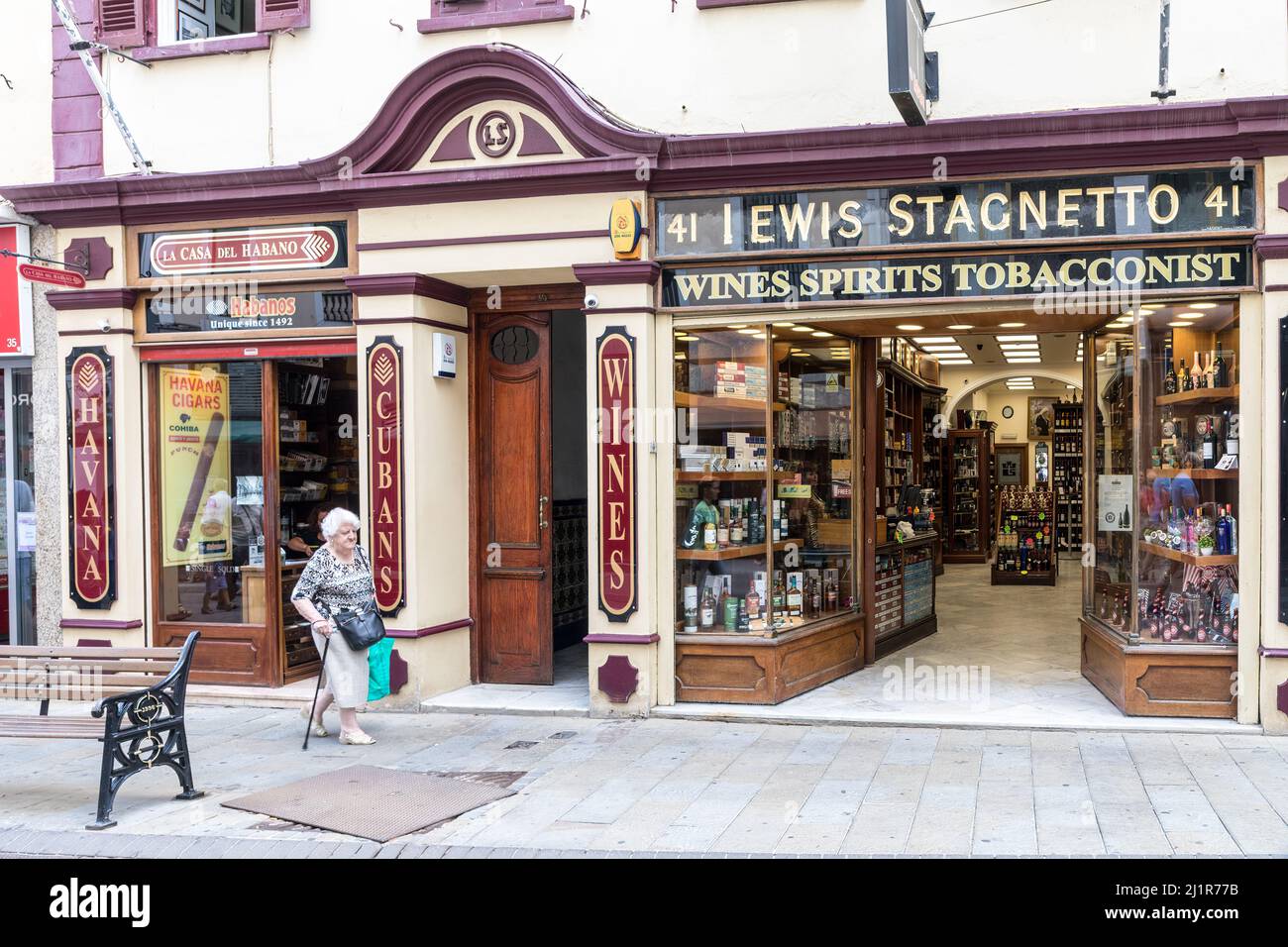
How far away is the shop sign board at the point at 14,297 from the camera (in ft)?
33.6

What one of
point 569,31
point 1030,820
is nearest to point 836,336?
point 569,31

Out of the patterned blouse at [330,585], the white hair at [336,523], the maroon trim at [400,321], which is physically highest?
the maroon trim at [400,321]

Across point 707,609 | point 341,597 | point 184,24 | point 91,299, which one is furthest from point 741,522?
point 184,24

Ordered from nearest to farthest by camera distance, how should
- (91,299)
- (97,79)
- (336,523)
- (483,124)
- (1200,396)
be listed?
(336,523), (1200,396), (483,124), (97,79), (91,299)

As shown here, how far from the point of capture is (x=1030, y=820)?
19.8ft

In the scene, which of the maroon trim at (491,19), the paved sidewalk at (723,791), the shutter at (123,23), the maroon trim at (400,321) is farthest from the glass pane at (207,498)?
the maroon trim at (491,19)

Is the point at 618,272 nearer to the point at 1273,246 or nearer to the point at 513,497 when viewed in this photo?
the point at 513,497

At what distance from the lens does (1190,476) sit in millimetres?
8328

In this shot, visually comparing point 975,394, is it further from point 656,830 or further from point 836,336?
point 656,830

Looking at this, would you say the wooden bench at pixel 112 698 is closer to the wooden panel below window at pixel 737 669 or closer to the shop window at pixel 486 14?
the wooden panel below window at pixel 737 669

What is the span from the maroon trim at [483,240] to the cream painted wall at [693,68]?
96 cm

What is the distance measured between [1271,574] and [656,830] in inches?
179

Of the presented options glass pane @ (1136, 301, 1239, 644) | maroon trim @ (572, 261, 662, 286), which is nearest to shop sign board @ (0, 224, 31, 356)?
maroon trim @ (572, 261, 662, 286)

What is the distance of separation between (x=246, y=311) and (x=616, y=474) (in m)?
3.52
